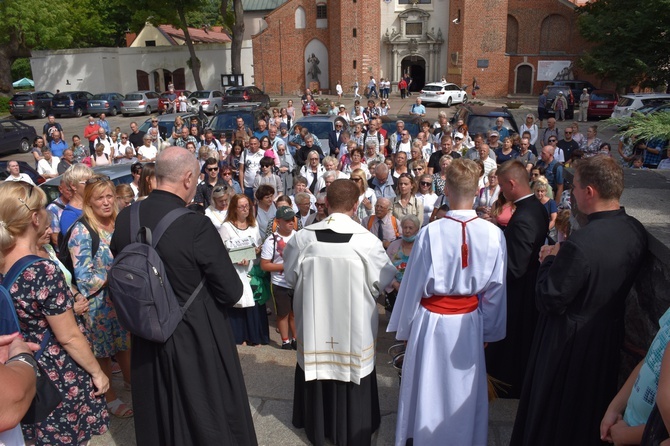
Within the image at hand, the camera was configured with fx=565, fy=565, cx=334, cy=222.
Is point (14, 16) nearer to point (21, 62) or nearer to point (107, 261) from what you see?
point (21, 62)

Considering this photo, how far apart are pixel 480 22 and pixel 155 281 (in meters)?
40.5

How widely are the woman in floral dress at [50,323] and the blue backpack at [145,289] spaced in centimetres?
31

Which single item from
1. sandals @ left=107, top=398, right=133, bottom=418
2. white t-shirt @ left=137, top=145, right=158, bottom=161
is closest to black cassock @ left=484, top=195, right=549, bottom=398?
sandals @ left=107, top=398, right=133, bottom=418

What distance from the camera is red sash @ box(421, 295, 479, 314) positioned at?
3766 millimetres

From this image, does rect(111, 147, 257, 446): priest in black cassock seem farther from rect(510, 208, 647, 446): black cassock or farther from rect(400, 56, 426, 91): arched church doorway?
rect(400, 56, 426, 91): arched church doorway

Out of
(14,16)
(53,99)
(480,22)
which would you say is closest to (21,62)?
(14,16)

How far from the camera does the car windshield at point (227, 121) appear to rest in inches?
664

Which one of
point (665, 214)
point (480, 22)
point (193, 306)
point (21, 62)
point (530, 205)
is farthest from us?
point (21, 62)

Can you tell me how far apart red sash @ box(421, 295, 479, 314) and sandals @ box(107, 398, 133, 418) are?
260 centimetres

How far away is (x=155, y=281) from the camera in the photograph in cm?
311

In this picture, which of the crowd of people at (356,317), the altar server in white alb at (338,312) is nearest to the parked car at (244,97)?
the crowd of people at (356,317)

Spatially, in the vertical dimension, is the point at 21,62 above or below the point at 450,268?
above

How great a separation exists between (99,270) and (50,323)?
127 centimetres

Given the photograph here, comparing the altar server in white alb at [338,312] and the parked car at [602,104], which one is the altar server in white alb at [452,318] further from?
the parked car at [602,104]
